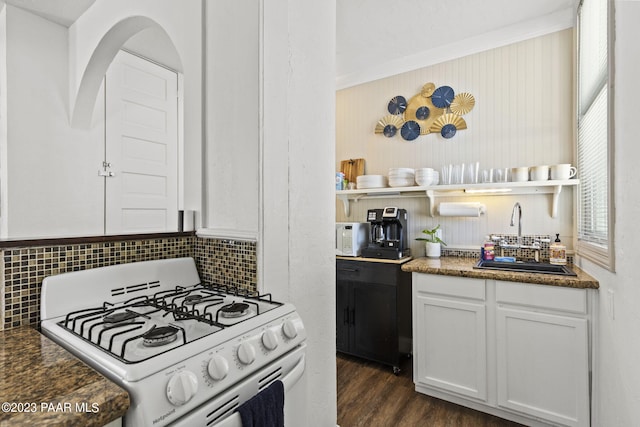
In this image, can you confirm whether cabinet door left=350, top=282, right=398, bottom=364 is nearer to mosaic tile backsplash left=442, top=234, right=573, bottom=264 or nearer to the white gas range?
mosaic tile backsplash left=442, top=234, right=573, bottom=264

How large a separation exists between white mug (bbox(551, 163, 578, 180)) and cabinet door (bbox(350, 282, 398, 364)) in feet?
4.58

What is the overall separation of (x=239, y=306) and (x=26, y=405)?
1.95 feet

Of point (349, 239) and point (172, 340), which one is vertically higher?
point (349, 239)

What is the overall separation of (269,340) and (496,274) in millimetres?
1582

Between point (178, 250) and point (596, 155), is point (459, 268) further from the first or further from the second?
point (178, 250)

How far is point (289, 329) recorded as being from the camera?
1.10 metres

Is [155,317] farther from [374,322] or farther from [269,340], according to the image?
[374,322]

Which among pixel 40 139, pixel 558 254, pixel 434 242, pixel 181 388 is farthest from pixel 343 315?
pixel 40 139

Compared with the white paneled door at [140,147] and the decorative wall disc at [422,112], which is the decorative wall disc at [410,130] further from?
the white paneled door at [140,147]

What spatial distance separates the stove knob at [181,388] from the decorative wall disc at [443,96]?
286 cm

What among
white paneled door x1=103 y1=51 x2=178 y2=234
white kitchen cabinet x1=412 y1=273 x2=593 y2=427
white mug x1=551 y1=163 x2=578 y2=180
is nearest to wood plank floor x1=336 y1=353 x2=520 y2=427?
white kitchen cabinet x1=412 y1=273 x2=593 y2=427

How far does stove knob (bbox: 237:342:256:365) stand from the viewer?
0.91 metres

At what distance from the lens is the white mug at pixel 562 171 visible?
2.18 metres

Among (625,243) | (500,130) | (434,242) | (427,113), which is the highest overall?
(427,113)
